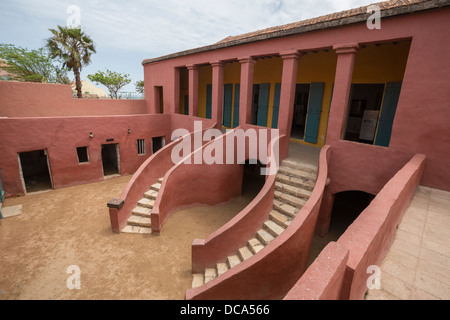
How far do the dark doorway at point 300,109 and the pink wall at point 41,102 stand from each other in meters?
12.9

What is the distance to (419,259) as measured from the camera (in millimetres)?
3484

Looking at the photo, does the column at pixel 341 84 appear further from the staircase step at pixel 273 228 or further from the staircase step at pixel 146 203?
the staircase step at pixel 146 203

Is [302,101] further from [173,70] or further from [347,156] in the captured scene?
[173,70]

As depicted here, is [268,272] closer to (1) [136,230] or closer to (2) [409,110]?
(1) [136,230]

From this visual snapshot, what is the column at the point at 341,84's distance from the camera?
21.9ft

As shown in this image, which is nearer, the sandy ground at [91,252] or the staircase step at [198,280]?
the sandy ground at [91,252]

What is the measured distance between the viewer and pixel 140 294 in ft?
18.4

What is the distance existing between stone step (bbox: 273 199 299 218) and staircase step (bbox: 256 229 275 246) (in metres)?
0.84

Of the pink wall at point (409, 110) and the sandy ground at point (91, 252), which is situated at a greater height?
the pink wall at point (409, 110)

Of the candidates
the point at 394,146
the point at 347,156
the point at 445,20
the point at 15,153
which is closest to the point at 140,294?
the point at 347,156

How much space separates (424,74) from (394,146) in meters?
1.94

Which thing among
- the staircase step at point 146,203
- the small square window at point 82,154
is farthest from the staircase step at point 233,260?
the small square window at point 82,154

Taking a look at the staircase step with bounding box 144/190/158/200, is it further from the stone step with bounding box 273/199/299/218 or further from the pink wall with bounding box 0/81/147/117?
the pink wall with bounding box 0/81/147/117

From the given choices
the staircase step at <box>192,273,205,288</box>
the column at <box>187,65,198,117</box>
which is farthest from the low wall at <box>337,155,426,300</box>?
the column at <box>187,65,198,117</box>
